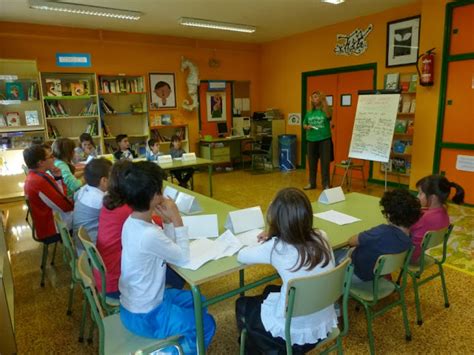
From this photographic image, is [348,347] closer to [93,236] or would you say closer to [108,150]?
[93,236]

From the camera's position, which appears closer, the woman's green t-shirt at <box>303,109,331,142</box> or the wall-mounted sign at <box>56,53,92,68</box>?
the woman's green t-shirt at <box>303,109,331,142</box>

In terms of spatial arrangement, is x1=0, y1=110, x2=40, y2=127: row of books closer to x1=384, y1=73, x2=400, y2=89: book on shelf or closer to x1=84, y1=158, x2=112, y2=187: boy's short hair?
x1=84, y1=158, x2=112, y2=187: boy's short hair

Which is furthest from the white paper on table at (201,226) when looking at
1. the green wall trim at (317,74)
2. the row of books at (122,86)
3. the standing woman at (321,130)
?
the row of books at (122,86)

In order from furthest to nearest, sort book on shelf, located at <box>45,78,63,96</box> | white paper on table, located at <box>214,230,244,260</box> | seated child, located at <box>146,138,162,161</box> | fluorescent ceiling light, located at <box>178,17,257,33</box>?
book on shelf, located at <box>45,78,63,96</box> → fluorescent ceiling light, located at <box>178,17,257,33</box> → seated child, located at <box>146,138,162,161</box> → white paper on table, located at <box>214,230,244,260</box>

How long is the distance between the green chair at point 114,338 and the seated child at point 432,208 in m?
1.68

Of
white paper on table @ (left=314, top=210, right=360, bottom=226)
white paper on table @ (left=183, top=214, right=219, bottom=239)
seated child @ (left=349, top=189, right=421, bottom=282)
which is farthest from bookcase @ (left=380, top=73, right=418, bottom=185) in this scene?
white paper on table @ (left=183, top=214, right=219, bottom=239)

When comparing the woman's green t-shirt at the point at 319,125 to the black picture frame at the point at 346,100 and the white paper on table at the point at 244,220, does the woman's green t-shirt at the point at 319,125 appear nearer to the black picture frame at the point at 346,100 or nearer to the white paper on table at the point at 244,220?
the black picture frame at the point at 346,100

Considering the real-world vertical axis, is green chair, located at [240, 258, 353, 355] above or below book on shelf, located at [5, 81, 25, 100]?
below

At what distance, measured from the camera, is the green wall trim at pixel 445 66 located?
4535 millimetres

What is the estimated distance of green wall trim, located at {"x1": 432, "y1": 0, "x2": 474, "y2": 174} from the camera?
14.9 ft

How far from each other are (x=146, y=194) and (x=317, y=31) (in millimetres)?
6480

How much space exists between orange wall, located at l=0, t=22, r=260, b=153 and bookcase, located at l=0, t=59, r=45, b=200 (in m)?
0.29

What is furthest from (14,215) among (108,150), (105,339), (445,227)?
(445,227)

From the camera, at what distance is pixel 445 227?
218 centimetres
